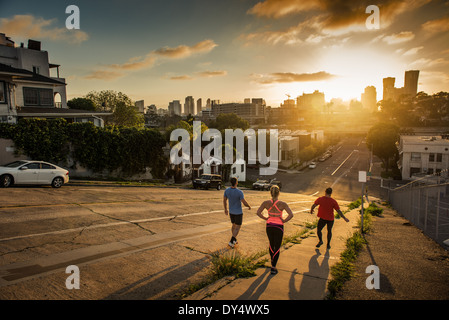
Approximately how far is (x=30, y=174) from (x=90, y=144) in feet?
34.2

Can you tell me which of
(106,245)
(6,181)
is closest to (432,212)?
(106,245)

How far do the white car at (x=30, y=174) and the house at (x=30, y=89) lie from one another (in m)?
12.0

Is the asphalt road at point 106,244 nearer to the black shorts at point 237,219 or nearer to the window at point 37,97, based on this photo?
the black shorts at point 237,219

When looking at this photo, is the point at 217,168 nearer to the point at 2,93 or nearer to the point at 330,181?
the point at 330,181

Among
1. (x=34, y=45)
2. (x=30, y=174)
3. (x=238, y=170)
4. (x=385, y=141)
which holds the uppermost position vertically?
(x=34, y=45)

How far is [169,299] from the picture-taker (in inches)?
186

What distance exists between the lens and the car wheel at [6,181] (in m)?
14.4

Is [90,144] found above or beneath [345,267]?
above

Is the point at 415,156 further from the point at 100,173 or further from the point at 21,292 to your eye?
the point at 21,292

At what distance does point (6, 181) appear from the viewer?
47.7 feet

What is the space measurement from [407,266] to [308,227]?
198 inches
